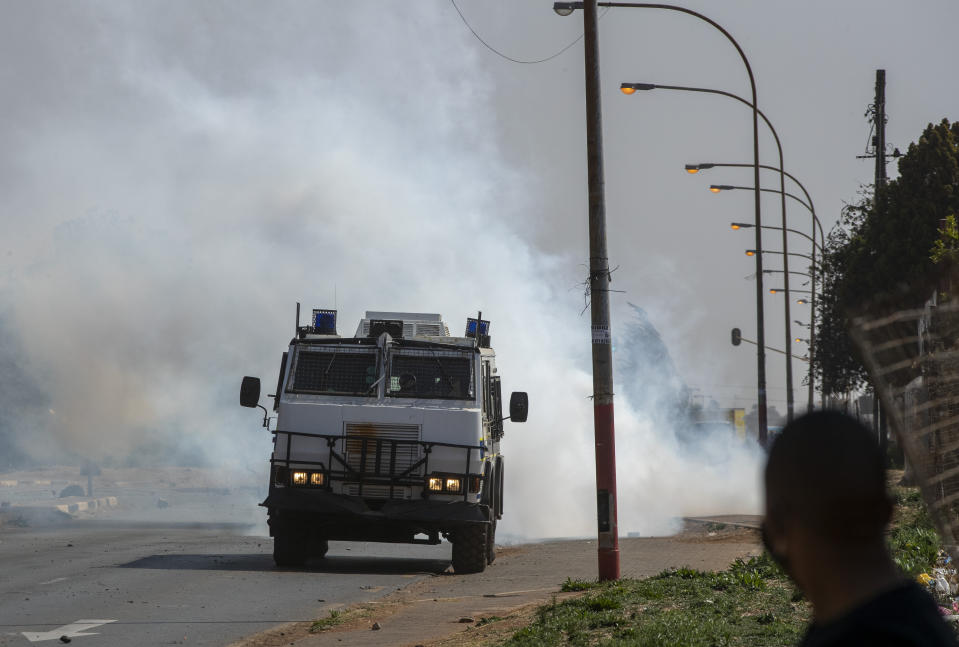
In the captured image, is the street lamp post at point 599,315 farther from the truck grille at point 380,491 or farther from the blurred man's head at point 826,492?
the blurred man's head at point 826,492

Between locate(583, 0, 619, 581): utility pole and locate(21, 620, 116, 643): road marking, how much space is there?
202 inches

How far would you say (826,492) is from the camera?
6.54 feet

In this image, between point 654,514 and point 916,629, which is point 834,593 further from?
point 654,514

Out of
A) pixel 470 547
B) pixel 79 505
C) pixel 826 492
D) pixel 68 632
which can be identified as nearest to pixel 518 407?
pixel 470 547

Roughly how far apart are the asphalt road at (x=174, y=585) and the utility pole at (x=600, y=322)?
105 inches

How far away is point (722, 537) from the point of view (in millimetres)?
23922

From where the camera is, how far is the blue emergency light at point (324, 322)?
1728 cm

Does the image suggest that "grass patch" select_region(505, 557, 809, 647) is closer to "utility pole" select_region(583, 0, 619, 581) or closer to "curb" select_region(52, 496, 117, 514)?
"utility pole" select_region(583, 0, 619, 581)

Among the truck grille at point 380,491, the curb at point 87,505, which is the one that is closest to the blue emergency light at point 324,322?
the truck grille at point 380,491

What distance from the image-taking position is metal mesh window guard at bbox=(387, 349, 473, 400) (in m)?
16.6

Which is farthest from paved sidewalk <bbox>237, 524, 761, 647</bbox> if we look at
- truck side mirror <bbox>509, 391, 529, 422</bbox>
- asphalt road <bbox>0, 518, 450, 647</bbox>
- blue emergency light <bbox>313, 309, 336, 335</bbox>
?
blue emergency light <bbox>313, 309, 336, 335</bbox>

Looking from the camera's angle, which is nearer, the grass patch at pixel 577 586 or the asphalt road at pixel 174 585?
the asphalt road at pixel 174 585

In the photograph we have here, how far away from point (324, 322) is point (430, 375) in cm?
177

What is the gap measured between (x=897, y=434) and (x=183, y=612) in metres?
9.55
